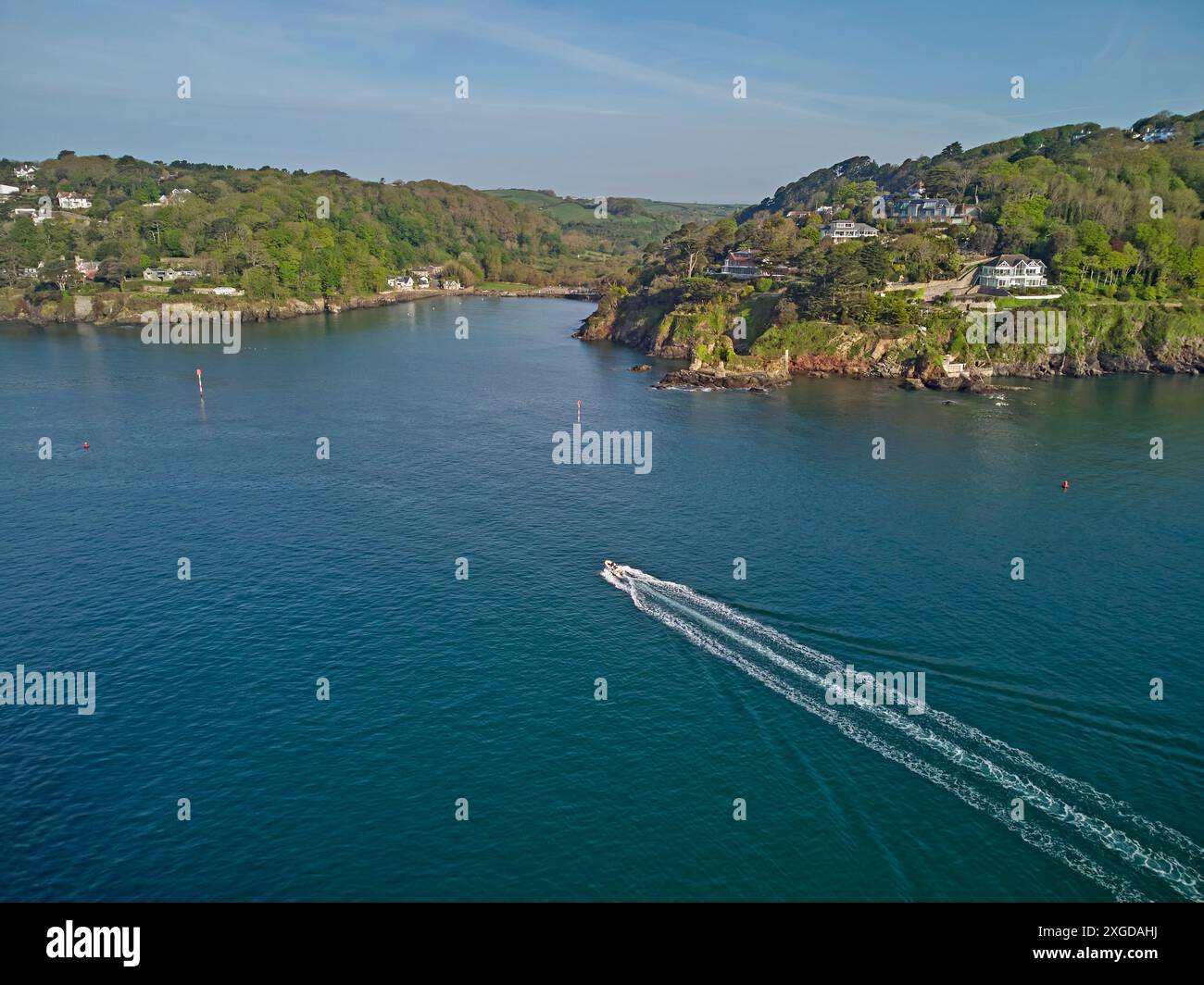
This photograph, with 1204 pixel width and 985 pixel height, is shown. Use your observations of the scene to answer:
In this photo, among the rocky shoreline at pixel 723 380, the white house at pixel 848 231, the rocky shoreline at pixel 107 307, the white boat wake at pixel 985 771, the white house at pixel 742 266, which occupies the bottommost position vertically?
the white boat wake at pixel 985 771

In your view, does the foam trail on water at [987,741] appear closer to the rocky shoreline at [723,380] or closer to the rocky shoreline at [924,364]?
the rocky shoreline at [723,380]

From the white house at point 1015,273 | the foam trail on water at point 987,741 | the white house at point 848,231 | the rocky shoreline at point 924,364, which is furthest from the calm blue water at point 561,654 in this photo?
the white house at point 848,231

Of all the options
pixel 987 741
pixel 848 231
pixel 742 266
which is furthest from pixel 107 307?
pixel 987 741

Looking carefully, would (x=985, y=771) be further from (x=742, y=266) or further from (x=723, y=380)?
(x=742, y=266)

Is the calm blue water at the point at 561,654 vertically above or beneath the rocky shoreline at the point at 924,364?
beneath
